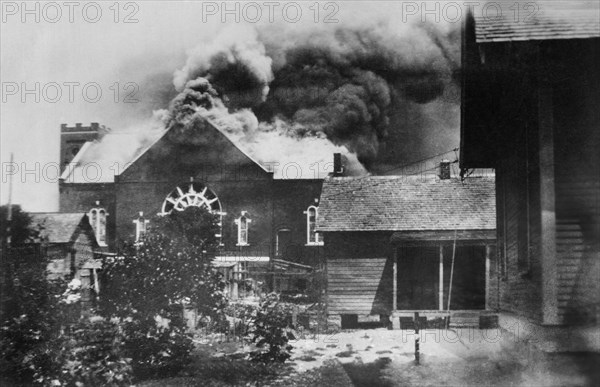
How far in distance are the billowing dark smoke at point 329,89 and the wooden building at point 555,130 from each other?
711 centimetres

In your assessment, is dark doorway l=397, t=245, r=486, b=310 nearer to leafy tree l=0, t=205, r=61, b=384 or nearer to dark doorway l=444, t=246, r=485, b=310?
dark doorway l=444, t=246, r=485, b=310

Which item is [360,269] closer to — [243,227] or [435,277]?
[435,277]

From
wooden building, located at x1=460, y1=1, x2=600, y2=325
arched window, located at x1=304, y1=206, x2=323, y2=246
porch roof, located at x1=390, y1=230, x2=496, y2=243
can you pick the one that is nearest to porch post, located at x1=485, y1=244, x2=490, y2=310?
porch roof, located at x1=390, y1=230, x2=496, y2=243

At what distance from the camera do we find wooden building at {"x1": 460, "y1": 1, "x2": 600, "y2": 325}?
6.52 m

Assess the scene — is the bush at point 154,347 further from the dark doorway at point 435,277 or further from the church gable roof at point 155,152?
the church gable roof at point 155,152

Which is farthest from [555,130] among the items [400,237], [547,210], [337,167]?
Answer: [337,167]

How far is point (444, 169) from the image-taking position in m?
20.0

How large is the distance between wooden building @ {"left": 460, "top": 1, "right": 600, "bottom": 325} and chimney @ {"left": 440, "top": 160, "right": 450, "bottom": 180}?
442 inches

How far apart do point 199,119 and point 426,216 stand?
43.2ft

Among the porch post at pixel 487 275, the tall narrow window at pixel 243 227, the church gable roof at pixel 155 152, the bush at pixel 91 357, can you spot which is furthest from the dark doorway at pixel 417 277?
the bush at pixel 91 357

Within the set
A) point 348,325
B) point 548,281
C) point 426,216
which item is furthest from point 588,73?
point 348,325

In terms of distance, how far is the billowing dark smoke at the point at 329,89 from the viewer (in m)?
17.1

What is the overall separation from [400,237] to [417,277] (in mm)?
3299

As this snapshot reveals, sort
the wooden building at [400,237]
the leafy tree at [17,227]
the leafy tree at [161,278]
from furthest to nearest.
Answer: the wooden building at [400,237] < the leafy tree at [161,278] < the leafy tree at [17,227]
